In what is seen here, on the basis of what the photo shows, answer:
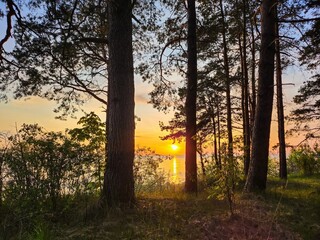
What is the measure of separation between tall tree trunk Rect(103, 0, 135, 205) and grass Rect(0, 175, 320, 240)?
0.44 meters

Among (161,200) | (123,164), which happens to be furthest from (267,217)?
(123,164)

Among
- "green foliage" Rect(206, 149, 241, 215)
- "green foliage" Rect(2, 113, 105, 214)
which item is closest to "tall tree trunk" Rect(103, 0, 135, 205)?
"green foliage" Rect(2, 113, 105, 214)

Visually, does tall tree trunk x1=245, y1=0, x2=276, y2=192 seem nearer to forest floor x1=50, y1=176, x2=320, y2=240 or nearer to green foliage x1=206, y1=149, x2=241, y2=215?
forest floor x1=50, y1=176, x2=320, y2=240

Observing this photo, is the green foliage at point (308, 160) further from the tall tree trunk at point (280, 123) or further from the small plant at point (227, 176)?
the small plant at point (227, 176)

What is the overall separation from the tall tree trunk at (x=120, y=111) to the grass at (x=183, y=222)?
440 mm

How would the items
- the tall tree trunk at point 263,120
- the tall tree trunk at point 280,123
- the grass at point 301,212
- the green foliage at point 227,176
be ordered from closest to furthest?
1. the grass at point 301,212
2. the green foliage at point 227,176
3. the tall tree trunk at point 263,120
4. the tall tree trunk at point 280,123

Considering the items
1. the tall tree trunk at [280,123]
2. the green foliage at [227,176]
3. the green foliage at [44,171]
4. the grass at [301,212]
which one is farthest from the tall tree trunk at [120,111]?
the tall tree trunk at [280,123]

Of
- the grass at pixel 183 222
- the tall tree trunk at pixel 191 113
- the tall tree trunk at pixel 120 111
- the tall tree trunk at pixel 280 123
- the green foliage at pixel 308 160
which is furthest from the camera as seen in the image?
the green foliage at pixel 308 160

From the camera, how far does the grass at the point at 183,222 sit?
16.0 feet

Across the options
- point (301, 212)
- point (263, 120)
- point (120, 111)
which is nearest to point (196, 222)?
point (301, 212)

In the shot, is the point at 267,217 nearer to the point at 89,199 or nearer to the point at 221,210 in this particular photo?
the point at 221,210

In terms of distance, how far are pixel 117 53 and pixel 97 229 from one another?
11.5 feet

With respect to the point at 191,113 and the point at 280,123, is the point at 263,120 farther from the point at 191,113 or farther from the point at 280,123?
the point at 280,123

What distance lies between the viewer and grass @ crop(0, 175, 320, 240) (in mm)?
4883
